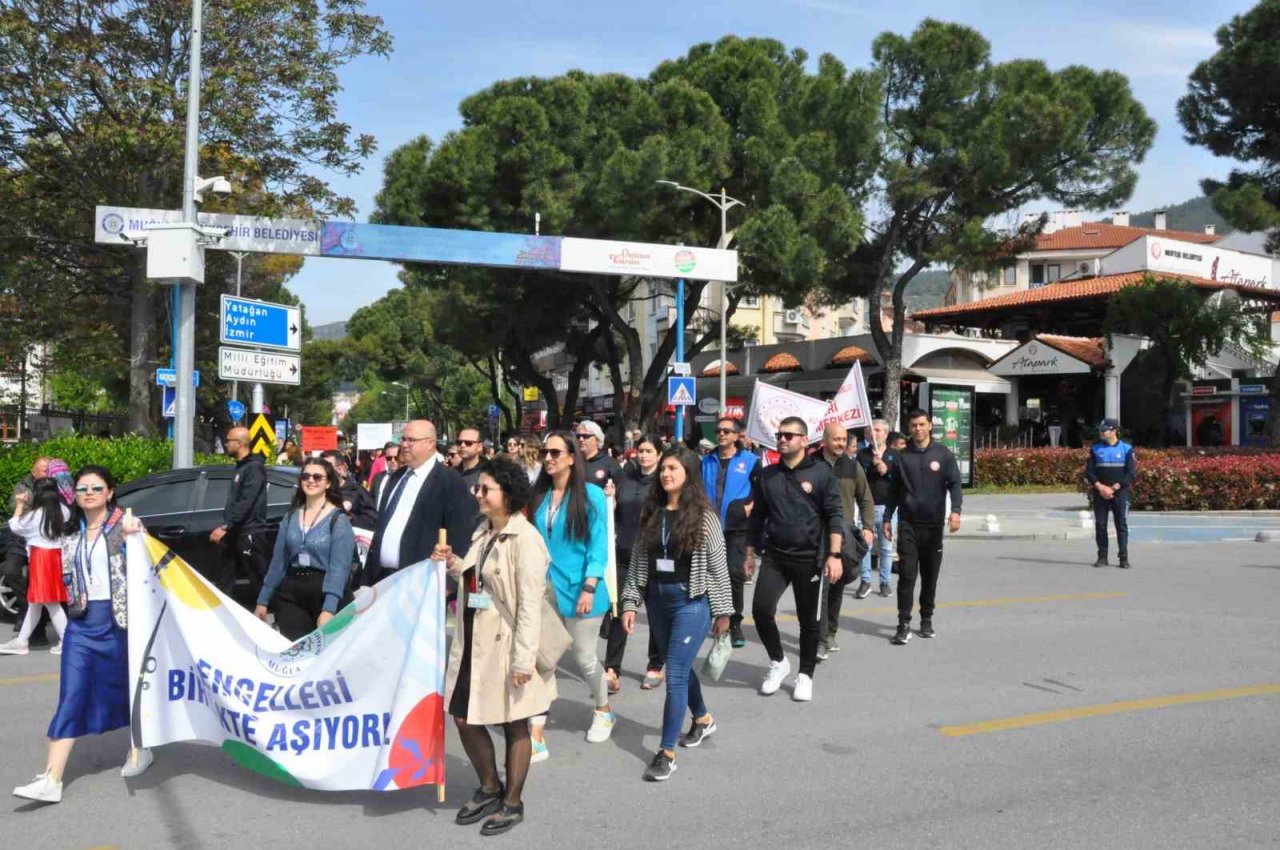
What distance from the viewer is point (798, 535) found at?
683 centimetres

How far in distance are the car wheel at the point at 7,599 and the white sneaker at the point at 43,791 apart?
5738 mm

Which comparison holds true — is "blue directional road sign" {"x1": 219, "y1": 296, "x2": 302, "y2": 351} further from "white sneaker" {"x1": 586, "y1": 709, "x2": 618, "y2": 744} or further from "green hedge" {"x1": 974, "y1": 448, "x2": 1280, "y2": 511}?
"green hedge" {"x1": 974, "y1": 448, "x2": 1280, "y2": 511}

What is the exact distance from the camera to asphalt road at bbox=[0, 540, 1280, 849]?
471cm

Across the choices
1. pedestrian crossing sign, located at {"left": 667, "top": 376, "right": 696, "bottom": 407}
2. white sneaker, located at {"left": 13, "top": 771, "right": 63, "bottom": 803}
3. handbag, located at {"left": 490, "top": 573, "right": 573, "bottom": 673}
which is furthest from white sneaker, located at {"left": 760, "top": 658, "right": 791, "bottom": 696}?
pedestrian crossing sign, located at {"left": 667, "top": 376, "right": 696, "bottom": 407}

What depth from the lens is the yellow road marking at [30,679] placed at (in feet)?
25.3

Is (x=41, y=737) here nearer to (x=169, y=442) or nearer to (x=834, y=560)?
(x=834, y=560)

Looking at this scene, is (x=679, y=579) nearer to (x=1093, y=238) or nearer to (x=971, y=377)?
(x=971, y=377)

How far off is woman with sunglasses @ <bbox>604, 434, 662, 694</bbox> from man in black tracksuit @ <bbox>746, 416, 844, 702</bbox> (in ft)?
2.99

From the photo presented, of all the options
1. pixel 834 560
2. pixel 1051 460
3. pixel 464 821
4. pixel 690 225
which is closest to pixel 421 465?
pixel 464 821

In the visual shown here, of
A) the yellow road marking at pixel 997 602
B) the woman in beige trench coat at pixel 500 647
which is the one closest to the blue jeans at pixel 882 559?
the yellow road marking at pixel 997 602

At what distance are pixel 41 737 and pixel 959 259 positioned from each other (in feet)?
102

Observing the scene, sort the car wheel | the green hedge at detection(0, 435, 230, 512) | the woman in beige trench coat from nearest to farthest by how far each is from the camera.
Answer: the woman in beige trench coat
the car wheel
the green hedge at detection(0, 435, 230, 512)

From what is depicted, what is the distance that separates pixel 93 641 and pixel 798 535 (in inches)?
151

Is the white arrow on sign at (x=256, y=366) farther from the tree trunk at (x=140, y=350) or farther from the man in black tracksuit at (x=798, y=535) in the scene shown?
the man in black tracksuit at (x=798, y=535)
